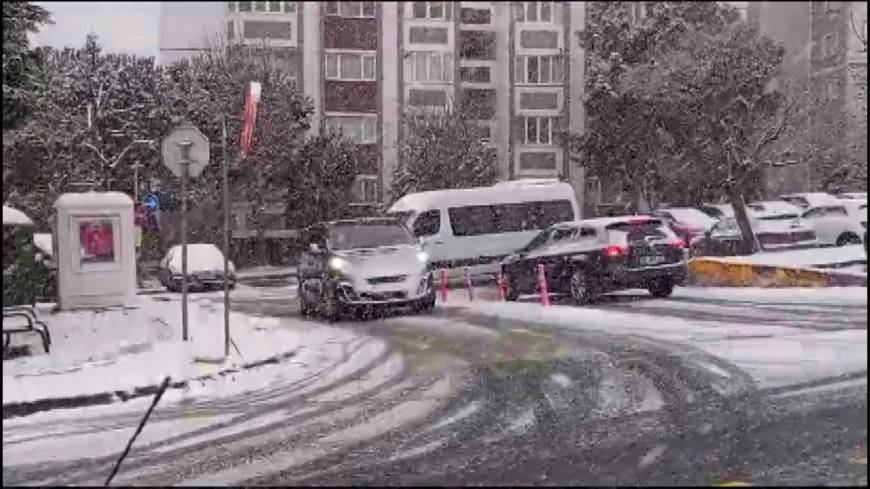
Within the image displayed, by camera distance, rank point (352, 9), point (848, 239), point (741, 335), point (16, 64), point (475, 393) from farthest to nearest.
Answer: point (475, 393)
point (741, 335)
point (352, 9)
point (848, 239)
point (16, 64)

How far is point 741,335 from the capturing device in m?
2.29

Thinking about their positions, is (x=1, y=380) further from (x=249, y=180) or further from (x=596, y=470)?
(x=596, y=470)

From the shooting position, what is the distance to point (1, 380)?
1757 mm

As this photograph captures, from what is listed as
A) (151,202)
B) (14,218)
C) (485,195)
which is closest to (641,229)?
(485,195)

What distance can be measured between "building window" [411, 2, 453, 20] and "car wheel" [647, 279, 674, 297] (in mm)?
743

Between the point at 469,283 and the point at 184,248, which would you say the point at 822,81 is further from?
the point at 184,248

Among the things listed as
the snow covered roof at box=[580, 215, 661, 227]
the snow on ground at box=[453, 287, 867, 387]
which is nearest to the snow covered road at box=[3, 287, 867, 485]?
the snow on ground at box=[453, 287, 867, 387]

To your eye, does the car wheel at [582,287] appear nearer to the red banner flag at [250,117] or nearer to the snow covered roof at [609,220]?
the snow covered roof at [609,220]

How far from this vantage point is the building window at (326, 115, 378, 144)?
1.87 meters

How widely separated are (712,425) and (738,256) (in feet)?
1.91

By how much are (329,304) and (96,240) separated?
561 millimetres

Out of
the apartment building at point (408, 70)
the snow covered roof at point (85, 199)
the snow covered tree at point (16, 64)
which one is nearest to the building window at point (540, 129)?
the apartment building at point (408, 70)

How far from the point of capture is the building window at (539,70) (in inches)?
72.3

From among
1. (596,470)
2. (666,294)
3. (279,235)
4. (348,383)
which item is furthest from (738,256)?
(348,383)
